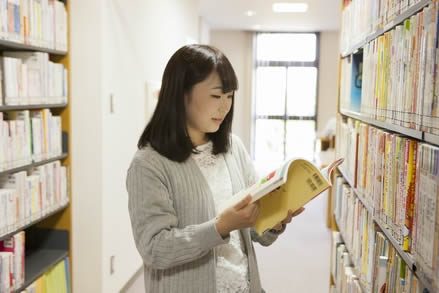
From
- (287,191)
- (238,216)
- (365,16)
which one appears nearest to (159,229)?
(238,216)

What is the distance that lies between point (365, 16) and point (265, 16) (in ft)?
20.8

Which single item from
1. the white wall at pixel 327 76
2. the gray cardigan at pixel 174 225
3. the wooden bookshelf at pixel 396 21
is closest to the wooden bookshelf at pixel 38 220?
the gray cardigan at pixel 174 225

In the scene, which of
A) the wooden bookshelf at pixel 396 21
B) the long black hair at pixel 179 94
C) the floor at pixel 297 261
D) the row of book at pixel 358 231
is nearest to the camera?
the wooden bookshelf at pixel 396 21

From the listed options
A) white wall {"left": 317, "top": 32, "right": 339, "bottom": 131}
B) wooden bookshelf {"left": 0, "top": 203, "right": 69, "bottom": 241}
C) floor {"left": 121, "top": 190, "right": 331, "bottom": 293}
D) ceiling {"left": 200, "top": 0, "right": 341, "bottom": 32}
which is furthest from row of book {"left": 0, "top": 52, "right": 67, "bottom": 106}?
white wall {"left": 317, "top": 32, "right": 339, "bottom": 131}

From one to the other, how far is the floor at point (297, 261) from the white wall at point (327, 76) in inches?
185

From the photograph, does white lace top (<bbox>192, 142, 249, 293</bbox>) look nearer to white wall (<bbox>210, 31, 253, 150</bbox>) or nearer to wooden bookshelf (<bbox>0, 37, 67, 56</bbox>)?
wooden bookshelf (<bbox>0, 37, 67, 56</bbox>)

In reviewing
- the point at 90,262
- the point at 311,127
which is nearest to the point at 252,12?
the point at 311,127

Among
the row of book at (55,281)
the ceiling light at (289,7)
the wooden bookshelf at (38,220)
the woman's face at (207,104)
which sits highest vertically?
the ceiling light at (289,7)

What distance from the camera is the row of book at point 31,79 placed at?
2383 mm

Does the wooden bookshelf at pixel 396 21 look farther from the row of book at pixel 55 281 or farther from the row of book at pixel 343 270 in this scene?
the row of book at pixel 55 281

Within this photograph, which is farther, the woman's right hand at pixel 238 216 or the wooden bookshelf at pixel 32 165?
the wooden bookshelf at pixel 32 165

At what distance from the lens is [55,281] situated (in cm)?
288

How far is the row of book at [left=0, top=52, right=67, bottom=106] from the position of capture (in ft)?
7.82

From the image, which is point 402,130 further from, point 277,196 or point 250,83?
point 250,83
